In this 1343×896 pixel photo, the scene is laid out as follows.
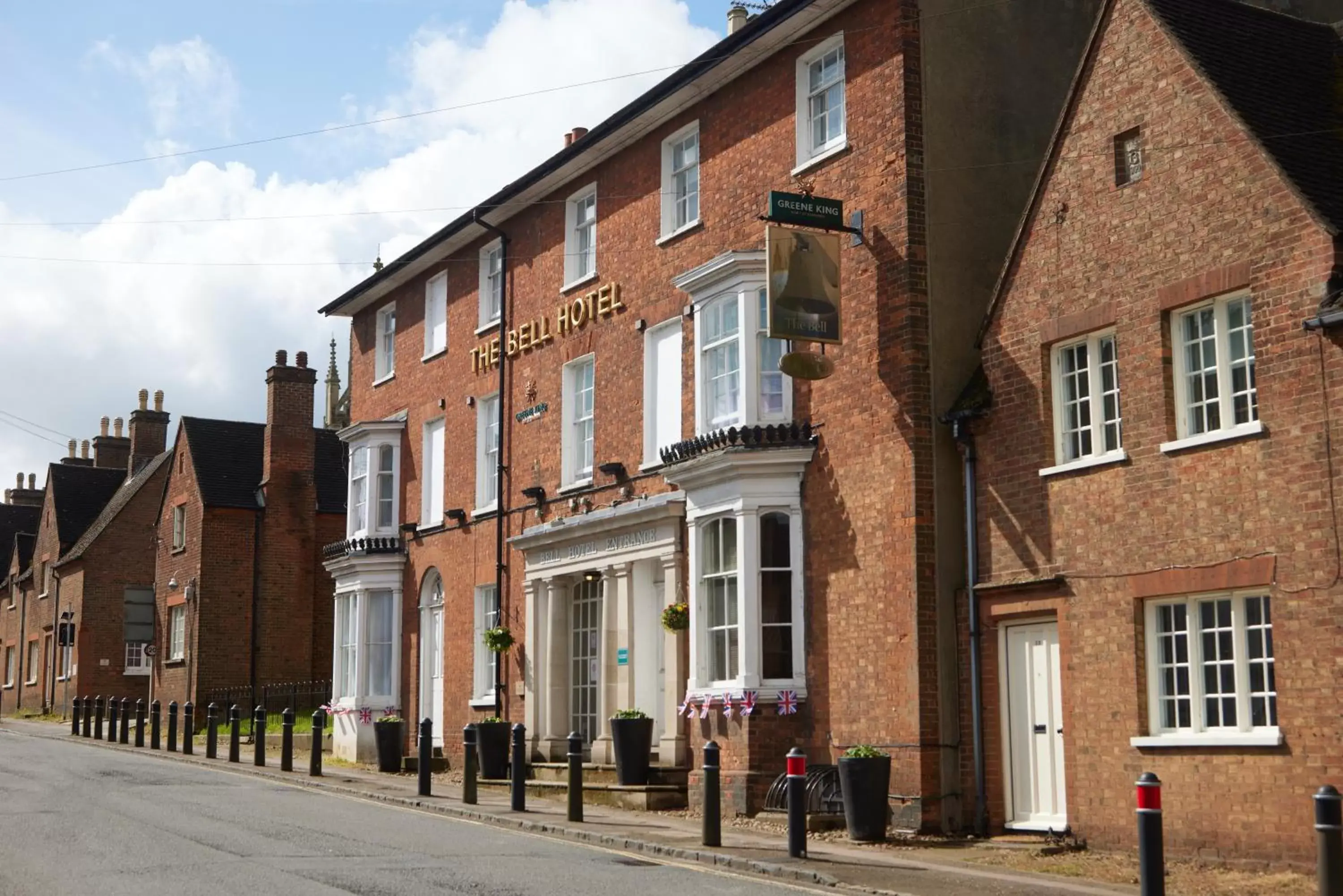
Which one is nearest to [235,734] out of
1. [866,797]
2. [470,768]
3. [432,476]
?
[432,476]

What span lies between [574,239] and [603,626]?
6322mm

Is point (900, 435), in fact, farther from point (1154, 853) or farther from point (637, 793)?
point (1154, 853)

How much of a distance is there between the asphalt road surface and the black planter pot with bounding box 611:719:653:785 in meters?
3.05

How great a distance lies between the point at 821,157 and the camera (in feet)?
63.0

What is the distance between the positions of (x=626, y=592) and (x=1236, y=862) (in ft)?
34.8

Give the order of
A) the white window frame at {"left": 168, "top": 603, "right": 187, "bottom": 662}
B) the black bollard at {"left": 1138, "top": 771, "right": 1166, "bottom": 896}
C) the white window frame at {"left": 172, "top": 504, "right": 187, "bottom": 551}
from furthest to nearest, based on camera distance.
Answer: the white window frame at {"left": 172, "top": 504, "right": 187, "bottom": 551}
the white window frame at {"left": 168, "top": 603, "right": 187, "bottom": 662}
the black bollard at {"left": 1138, "top": 771, "right": 1166, "bottom": 896}

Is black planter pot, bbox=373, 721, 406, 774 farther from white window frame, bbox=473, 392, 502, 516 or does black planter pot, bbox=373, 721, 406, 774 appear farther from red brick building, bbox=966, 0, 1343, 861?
red brick building, bbox=966, 0, 1343, 861

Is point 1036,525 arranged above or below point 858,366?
below

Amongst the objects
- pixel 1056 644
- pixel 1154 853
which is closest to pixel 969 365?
pixel 1056 644

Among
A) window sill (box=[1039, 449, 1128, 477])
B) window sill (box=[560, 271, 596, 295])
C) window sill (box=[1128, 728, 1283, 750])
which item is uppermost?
window sill (box=[560, 271, 596, 295])

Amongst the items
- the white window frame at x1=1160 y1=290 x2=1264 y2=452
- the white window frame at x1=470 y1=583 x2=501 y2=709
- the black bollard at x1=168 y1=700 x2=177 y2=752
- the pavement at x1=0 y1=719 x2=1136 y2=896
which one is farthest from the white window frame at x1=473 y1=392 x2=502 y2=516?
the white window frame at x1=1160 y1=290 x2=1264 y2=452

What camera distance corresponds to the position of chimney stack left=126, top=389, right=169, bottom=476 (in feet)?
181

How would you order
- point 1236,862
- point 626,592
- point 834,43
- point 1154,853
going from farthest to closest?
point 626,592 < point 834,43 < point 1236,862 < point 1154,853

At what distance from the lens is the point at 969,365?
1784 centimetres
